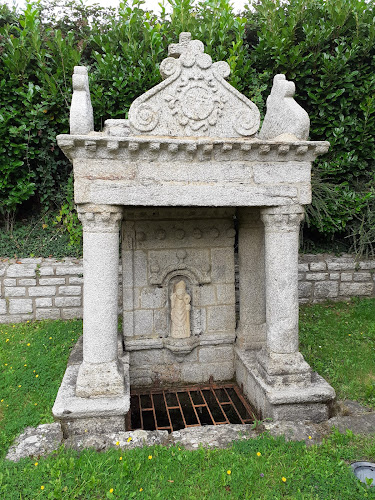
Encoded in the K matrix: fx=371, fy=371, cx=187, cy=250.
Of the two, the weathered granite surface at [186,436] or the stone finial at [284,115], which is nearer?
the weathered granite surface at [186,436]

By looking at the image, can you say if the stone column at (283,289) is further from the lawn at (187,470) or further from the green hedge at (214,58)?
the green hedge at (214,58)

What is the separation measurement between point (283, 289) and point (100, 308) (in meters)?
1.92

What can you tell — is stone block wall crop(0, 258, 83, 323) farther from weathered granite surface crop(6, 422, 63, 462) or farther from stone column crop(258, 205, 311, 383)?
stone column crop(258, 205, 311, 383)

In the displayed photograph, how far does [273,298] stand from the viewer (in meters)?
4.03

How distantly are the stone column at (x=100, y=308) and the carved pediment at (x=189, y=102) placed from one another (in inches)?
37.8

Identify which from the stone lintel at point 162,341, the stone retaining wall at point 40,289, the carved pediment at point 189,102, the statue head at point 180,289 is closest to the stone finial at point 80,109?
the carved pediment at point 189,102

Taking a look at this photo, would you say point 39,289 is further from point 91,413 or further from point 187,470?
point 187,470

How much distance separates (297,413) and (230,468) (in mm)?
1221

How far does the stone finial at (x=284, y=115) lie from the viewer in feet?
12.4

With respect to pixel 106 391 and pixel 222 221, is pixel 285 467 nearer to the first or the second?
pixel 106 391

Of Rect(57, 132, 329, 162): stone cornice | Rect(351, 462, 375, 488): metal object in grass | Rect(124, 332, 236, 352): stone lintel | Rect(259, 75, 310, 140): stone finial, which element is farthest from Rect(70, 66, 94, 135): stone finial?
Rect(351, 462, 375, 488): metal object in grass

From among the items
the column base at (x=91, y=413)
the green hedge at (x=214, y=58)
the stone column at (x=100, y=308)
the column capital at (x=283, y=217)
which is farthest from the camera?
the green hedge at (x=214, y=58)

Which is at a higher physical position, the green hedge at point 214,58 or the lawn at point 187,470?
the green hedge at point 214,58

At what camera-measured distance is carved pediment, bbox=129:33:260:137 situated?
3666mm
